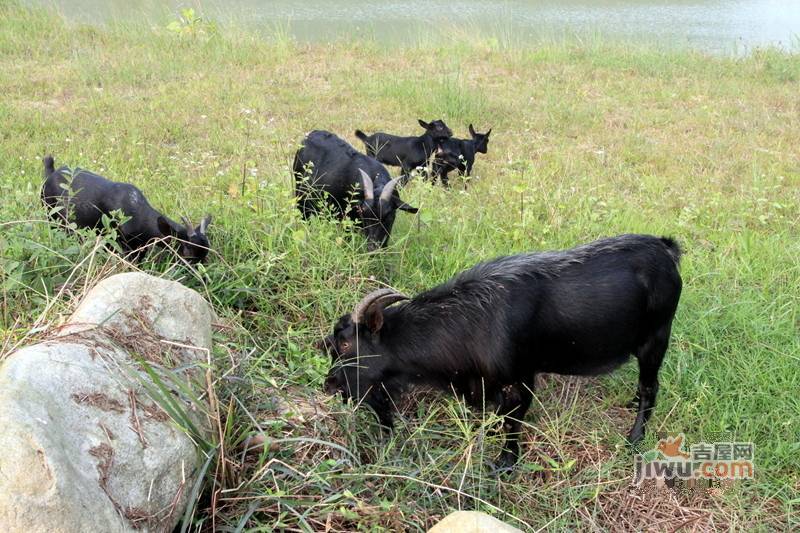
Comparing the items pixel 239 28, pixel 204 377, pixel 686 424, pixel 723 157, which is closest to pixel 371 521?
pixel 204 377

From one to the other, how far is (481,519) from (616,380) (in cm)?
212

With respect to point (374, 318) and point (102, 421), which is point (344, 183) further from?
point (102, 421)

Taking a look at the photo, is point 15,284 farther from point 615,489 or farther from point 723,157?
point 723,157

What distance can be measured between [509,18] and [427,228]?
1265 cm

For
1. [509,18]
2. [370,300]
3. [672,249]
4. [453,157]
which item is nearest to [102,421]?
[370,300]

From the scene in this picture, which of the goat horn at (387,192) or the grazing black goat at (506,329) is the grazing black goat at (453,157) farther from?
the grazing black goat at (506,329)

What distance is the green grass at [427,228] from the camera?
3.36 meters

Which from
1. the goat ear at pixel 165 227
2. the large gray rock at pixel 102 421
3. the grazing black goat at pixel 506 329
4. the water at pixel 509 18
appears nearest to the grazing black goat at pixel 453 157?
the goat ear at pixel 165 227

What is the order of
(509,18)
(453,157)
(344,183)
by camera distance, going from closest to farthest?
(344,183)
(453,157)
(509,18)

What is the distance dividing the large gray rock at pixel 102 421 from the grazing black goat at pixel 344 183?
257 cm

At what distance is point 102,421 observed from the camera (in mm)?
2592

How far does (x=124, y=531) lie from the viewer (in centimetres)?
235

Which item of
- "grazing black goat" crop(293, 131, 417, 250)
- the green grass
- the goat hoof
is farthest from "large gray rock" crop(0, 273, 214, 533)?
"grazing black goat" crop(293, 131, 417, 250)

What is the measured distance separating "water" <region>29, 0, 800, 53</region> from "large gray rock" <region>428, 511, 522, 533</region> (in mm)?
12160
